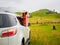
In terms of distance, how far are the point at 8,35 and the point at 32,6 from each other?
14.5 feet

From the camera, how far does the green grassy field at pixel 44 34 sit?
9.22 metres

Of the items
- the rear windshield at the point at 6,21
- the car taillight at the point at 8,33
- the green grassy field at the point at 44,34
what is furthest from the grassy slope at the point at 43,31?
the car taillight at the point at 8,33

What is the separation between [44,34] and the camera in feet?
31.9

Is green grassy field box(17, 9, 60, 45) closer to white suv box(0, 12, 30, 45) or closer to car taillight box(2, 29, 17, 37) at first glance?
white suv box(0, 12, 30, 45)

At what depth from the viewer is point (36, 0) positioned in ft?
30.8

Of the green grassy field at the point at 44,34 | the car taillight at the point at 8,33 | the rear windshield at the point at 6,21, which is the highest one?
the rear windshield at the point at 6,21

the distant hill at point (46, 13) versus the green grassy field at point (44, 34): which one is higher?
the distant hill at point (46, 13)

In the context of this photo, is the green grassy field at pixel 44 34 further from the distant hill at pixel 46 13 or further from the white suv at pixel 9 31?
the white suv at pixel 9 31

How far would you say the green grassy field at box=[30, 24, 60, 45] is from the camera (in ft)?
30.3

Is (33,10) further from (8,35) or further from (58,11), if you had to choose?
(8,35)

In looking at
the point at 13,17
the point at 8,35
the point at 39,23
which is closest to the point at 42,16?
the point at 39,23

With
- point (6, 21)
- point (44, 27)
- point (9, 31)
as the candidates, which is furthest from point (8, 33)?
point (44, 27)

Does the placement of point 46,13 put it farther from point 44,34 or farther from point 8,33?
point 8,33

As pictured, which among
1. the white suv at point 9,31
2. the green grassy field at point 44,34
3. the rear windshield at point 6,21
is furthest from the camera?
the green grassy field at point 44,34
